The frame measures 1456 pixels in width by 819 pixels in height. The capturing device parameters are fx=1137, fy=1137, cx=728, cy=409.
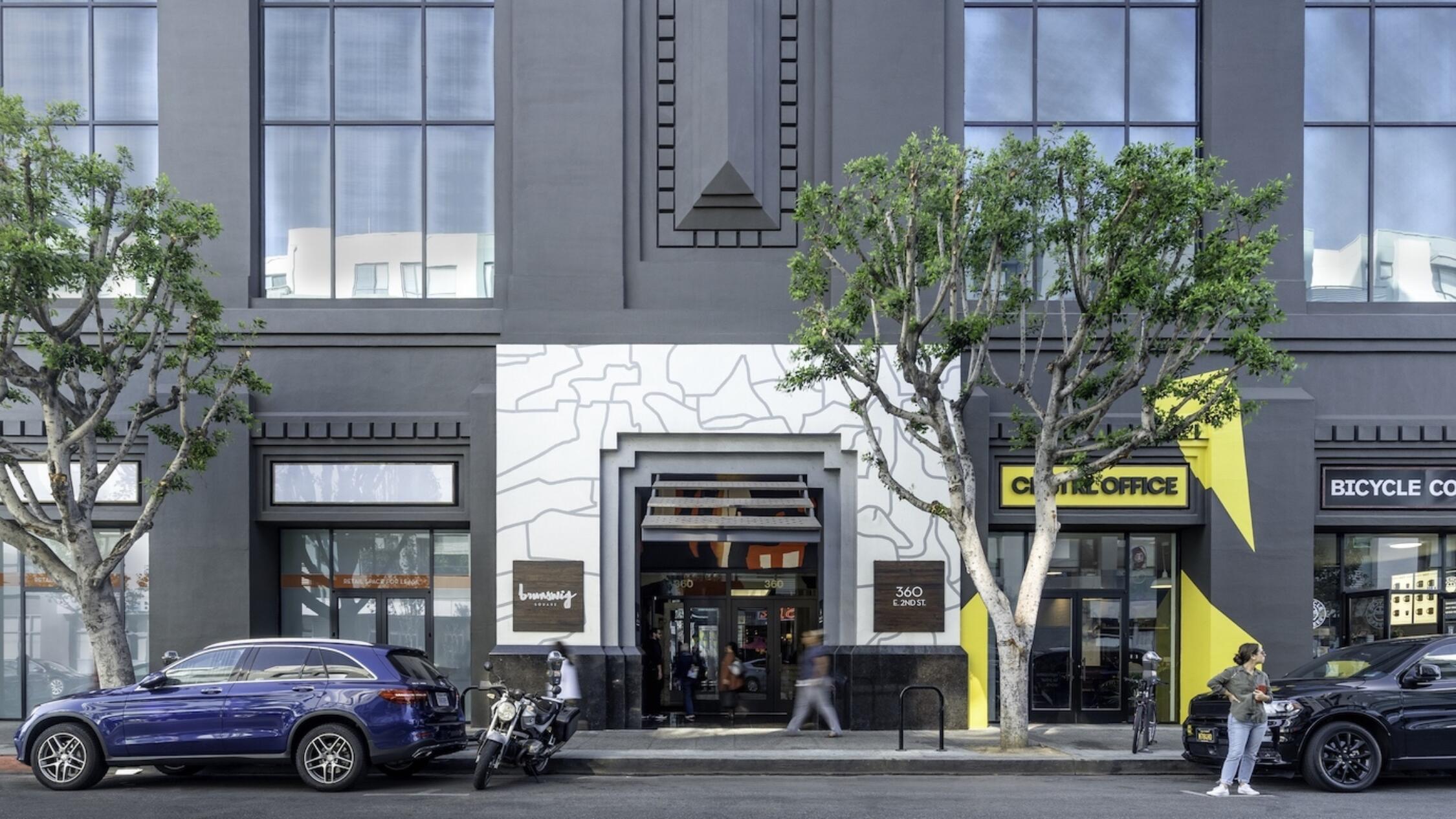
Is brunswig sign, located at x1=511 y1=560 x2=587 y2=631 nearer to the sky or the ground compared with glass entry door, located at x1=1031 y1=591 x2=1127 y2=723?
nearer to the sky

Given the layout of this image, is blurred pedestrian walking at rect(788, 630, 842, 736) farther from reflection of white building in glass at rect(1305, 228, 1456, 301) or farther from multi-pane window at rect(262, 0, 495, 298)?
reflection of white building in glass at rect(1305, 228, 1456, 301)

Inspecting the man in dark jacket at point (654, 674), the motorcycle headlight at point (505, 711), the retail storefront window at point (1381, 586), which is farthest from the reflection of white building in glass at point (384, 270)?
the retail storefront window at point (1381, 586)

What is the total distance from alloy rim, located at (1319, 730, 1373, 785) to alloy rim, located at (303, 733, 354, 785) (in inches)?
394

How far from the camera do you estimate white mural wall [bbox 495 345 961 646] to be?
16.2 meters

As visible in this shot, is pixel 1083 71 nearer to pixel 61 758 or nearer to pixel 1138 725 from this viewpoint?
pixel 1138 725

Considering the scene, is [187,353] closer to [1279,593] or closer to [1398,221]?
[1279,593]

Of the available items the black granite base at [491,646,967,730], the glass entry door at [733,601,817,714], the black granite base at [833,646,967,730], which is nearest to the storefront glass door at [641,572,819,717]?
the glass entry door at [733,601,817,714]

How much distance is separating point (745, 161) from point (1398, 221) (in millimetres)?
9977

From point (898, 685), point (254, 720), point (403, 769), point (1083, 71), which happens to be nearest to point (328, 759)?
point (254, 720)

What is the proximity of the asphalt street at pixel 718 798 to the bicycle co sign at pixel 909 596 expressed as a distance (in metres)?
3.62

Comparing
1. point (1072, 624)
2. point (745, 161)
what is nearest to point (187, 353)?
point (745, 161)

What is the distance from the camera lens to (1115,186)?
13.1 meters

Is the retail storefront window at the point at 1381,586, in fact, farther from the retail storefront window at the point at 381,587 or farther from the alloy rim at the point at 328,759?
the alloy rim at the point at 328,759

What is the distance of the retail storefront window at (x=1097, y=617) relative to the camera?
16.9 meters
